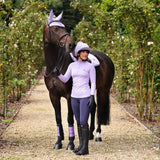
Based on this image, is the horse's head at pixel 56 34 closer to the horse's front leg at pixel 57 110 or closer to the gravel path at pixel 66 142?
the horse's front leg at pixel 57 110

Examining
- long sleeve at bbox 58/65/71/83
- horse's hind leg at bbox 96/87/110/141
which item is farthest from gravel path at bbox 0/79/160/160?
long sleeve at bbox 58/65/71/83

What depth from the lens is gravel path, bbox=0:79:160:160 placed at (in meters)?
5.37

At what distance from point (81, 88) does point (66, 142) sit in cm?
152

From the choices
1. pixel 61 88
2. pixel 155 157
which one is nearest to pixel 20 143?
pixel 61 88

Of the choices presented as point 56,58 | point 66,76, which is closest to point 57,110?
point 66,76

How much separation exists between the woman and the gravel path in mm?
375

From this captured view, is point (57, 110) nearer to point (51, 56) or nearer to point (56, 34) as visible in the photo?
point (51, 56)

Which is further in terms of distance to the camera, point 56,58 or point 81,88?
point 56,58

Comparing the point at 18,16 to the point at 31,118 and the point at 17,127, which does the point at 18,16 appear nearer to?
the point at 31,118

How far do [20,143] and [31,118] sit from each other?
3.09 meters

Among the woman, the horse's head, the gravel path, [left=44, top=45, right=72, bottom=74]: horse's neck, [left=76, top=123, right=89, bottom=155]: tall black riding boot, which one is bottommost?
the gravel path

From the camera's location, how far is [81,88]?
532 centimetres

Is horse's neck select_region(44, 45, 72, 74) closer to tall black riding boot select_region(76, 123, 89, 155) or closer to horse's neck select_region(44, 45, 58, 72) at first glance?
horse's neck select_region(44, 45, 58, 72)

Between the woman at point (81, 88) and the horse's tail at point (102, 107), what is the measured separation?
1516 mm
